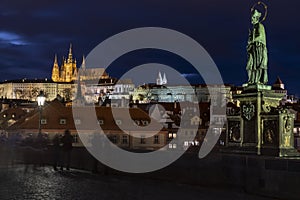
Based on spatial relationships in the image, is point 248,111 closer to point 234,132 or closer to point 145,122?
point 234,132

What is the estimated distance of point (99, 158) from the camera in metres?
18.8

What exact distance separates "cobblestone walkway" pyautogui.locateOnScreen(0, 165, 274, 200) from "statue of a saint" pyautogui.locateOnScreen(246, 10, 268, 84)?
3683mm

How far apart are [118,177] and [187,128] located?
59283mm

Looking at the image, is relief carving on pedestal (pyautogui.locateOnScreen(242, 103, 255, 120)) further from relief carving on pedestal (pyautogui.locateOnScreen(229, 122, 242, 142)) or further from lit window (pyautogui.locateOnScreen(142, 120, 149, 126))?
lit window (pyautogui.locateOnScreen(142, 120, 149, 126))

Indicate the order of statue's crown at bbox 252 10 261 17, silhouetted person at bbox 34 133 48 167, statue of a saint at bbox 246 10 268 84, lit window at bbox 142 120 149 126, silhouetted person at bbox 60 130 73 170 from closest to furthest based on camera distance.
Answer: statue of a saint at bbox 246 10 268 84 → statue's crown at bbox 252 10 261 17 → silhouetted person at bbox 60 130 73 170 → silhouetted person at bbox 34 133 48 167 → lit window at bbox 142 120 149 126

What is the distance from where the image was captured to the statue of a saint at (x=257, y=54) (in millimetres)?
14828

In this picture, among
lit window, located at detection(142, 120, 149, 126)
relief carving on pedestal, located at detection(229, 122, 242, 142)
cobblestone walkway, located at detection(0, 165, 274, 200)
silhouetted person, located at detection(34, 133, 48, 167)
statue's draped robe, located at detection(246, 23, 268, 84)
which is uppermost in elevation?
statue's draped robe, located at detection(246, 23, 268, 84)

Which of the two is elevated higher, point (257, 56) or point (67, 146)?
point (257, 56)

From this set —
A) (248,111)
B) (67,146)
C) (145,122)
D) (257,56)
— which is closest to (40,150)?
(67,146)

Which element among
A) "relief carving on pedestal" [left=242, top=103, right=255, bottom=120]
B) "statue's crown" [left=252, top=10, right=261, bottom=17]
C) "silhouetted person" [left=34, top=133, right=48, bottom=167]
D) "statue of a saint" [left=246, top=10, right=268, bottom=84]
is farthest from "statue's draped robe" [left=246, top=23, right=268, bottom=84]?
"silhouetted person" [left=34, top=133, right=48, bottom=167]

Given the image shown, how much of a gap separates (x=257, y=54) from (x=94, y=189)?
624cm

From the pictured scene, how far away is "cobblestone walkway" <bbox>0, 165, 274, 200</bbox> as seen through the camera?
12.3m

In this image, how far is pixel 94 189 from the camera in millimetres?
13617

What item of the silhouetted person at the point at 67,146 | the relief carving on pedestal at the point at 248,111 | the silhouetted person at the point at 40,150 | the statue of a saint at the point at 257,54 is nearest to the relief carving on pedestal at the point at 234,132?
the relief carving on pedestal at the point at 248,111
